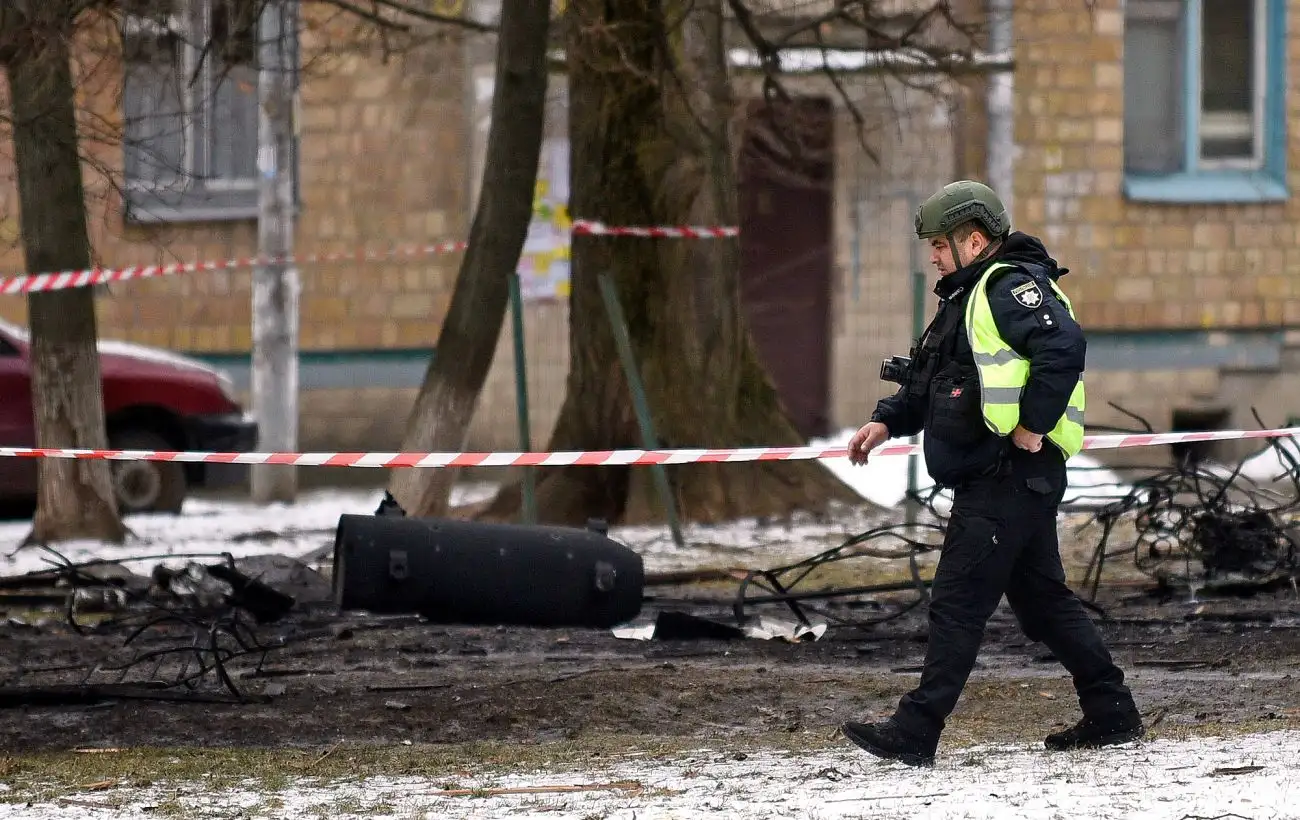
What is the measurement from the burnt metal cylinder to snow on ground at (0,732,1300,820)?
2335 mm

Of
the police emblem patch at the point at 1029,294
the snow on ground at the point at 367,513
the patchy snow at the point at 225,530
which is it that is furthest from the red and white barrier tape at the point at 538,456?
the patchy snow at the point at 225,530

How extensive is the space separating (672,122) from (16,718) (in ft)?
22.9

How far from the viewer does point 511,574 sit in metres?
8.23

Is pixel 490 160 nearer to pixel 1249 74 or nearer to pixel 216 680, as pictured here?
pixel 216 680

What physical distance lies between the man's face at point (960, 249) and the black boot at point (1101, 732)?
1293 mm

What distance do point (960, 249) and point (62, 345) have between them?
A: 7383 mm

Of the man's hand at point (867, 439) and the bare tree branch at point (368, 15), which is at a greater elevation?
the bare tree branch at point (368, 15)

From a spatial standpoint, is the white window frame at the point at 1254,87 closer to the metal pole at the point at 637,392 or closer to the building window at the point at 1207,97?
the building window at the point at 1207,97

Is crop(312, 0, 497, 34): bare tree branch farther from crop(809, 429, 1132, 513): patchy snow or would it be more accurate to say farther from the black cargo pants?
the black cargo pants

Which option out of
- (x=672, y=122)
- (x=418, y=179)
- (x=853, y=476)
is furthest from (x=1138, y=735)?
(x=418, y=179)

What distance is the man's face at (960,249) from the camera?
19.2 feet

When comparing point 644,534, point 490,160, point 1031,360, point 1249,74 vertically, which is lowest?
point 644,534

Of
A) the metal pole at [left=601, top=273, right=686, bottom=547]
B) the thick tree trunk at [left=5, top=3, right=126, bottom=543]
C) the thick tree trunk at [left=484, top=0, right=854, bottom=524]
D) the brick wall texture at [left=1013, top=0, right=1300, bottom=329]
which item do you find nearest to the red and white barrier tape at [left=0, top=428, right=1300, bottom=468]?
the metal pole at [left=601, top=273, right=686, bottom=547]


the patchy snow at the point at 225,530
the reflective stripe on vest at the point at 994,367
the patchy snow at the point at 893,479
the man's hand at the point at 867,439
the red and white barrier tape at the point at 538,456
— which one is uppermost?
the reflective stripe on vest at the point at 994,367
